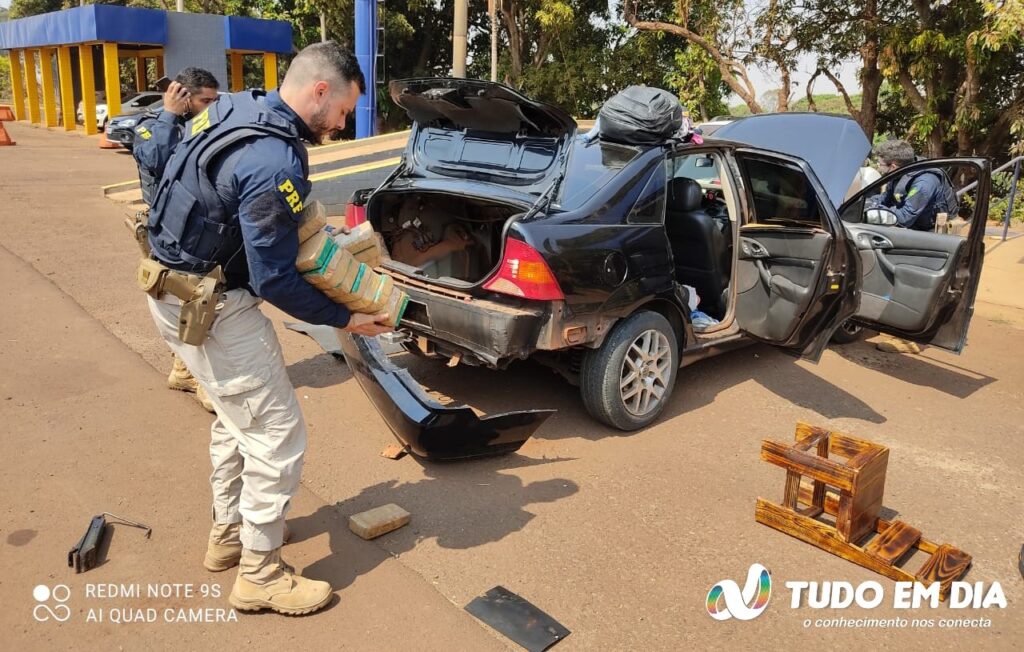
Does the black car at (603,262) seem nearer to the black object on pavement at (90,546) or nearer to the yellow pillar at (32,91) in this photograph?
the black object on pavement at (90,546)

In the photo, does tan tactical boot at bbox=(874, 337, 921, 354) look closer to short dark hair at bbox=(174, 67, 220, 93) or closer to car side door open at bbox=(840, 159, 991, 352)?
car side door open at bbox=(840, 159, 991, 352)

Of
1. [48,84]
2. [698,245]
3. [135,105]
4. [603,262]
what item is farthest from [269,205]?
[48,84]

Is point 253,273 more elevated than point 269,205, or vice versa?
Answer: point 269,205

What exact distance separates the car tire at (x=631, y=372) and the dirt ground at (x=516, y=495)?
0.16m

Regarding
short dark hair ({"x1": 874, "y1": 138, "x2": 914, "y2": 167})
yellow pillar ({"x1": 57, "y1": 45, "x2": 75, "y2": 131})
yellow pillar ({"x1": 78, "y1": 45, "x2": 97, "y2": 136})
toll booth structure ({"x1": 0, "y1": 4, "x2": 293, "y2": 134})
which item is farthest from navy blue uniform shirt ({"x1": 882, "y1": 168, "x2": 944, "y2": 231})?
yellow pillar ({"x1": 57, "y1": 45, "x2": 75, "y2": 131})

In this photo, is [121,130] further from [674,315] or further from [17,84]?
[674,315]

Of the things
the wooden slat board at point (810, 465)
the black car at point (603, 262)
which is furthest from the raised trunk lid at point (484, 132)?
the wooden slat board at point (810, 465)

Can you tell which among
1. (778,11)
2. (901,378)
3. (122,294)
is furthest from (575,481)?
(778,11)

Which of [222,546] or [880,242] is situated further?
[880,242]

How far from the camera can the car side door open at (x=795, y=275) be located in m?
4.69

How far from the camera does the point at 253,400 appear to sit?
2.78 m

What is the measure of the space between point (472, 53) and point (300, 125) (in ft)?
89.7

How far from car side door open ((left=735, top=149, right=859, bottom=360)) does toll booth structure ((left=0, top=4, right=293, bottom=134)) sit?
60.5 feet

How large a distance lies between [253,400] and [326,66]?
118 cm
